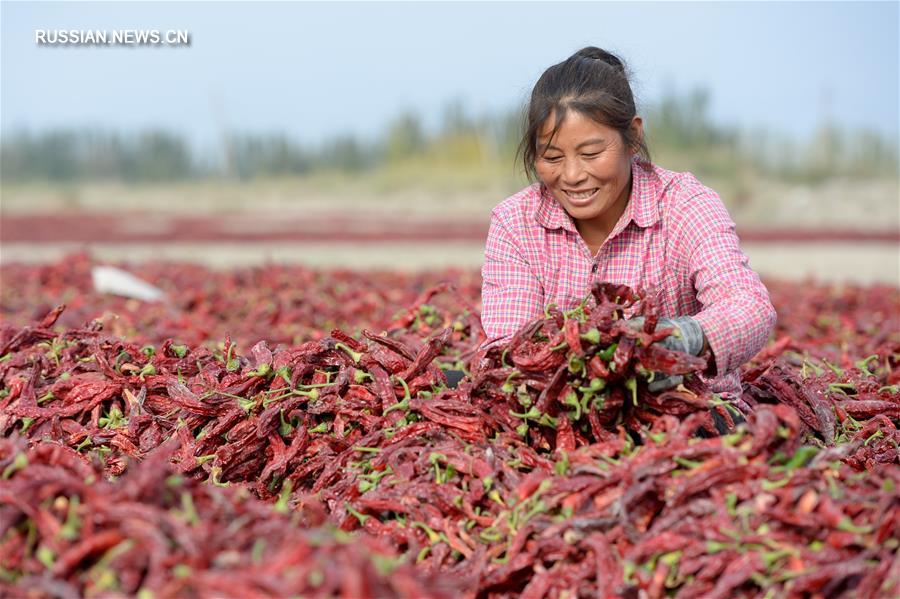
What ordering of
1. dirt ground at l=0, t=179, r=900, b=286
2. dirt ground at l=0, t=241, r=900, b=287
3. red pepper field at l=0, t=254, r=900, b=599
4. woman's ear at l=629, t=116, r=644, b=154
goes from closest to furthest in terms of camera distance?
red pepper field at l=0, t=254, r=900, b=599
woman's ear at l=629, t=116, r=644, b=154
dirt ground at l=0, t=241, r=900, b=287
dirt ground at l=0, t=179, r=900, b=286

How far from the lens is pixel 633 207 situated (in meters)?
4.19

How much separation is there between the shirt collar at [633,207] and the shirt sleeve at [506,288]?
7.0 inches

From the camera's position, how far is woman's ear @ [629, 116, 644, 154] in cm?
413

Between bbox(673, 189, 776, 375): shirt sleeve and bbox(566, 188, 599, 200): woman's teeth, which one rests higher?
bbox(566, 188, 599, 200): woman's teeth

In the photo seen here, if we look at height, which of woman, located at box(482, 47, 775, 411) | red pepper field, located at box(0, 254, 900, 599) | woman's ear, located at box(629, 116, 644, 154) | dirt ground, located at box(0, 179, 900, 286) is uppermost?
woman's ear, located at box(629, 116, 644, 154)

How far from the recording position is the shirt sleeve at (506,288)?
425cm

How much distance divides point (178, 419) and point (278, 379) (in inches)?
18.0

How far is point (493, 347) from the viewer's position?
146 inches

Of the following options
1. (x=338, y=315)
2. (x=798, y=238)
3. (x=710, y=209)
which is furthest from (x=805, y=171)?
(x=710, y=209)

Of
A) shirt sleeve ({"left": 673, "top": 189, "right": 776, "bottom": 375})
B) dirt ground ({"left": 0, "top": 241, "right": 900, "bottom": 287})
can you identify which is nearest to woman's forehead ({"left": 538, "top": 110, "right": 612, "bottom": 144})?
shirt sleeve ({"left": 673, "top": 189, "right": 776, "bottom": 375})

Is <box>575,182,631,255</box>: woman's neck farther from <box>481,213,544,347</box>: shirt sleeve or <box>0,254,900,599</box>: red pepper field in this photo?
<box>0,254,900,599</box>: red pepper field


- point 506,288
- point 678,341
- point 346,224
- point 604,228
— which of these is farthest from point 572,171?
point 346,224

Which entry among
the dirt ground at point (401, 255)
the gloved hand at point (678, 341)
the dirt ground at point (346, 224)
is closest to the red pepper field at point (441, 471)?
the gloved hand at point (678, 341)

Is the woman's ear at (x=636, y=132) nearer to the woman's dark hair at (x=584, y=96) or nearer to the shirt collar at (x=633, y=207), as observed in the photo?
the woman's dark hair at (x=584, y=96)
